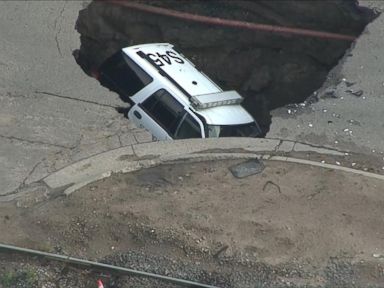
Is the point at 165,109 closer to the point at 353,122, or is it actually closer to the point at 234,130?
the point at 234,130

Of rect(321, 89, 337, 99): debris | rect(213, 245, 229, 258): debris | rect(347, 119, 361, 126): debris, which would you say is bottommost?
rect(213, 245, 229, 258): debris

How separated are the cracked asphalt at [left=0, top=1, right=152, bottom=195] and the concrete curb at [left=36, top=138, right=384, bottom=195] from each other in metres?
0.23

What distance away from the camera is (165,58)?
1399 cm

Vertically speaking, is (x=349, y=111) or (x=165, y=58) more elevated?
(x=349, y=111)

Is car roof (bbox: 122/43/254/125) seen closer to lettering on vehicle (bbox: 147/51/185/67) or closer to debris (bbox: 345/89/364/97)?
lettering on vehicle (bbox: 147/51/185/67)

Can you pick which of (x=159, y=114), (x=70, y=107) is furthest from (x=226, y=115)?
(x=70, y=107)

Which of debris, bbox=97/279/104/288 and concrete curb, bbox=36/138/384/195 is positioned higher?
concrete curb, bbox=36/138/384/195

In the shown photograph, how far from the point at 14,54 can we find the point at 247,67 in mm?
5360

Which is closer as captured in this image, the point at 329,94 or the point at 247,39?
the point at 329,94

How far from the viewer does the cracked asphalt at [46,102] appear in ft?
38.2

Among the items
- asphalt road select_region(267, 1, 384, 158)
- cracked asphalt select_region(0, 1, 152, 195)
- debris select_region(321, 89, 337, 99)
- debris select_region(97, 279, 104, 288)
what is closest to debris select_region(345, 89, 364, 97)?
asphalt road select_region(267, 1, 384, 158)

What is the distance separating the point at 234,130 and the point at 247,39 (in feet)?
14.7

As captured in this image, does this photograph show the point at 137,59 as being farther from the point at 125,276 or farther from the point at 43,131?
the point at 125,276

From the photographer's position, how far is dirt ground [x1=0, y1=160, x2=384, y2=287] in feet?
32.2
